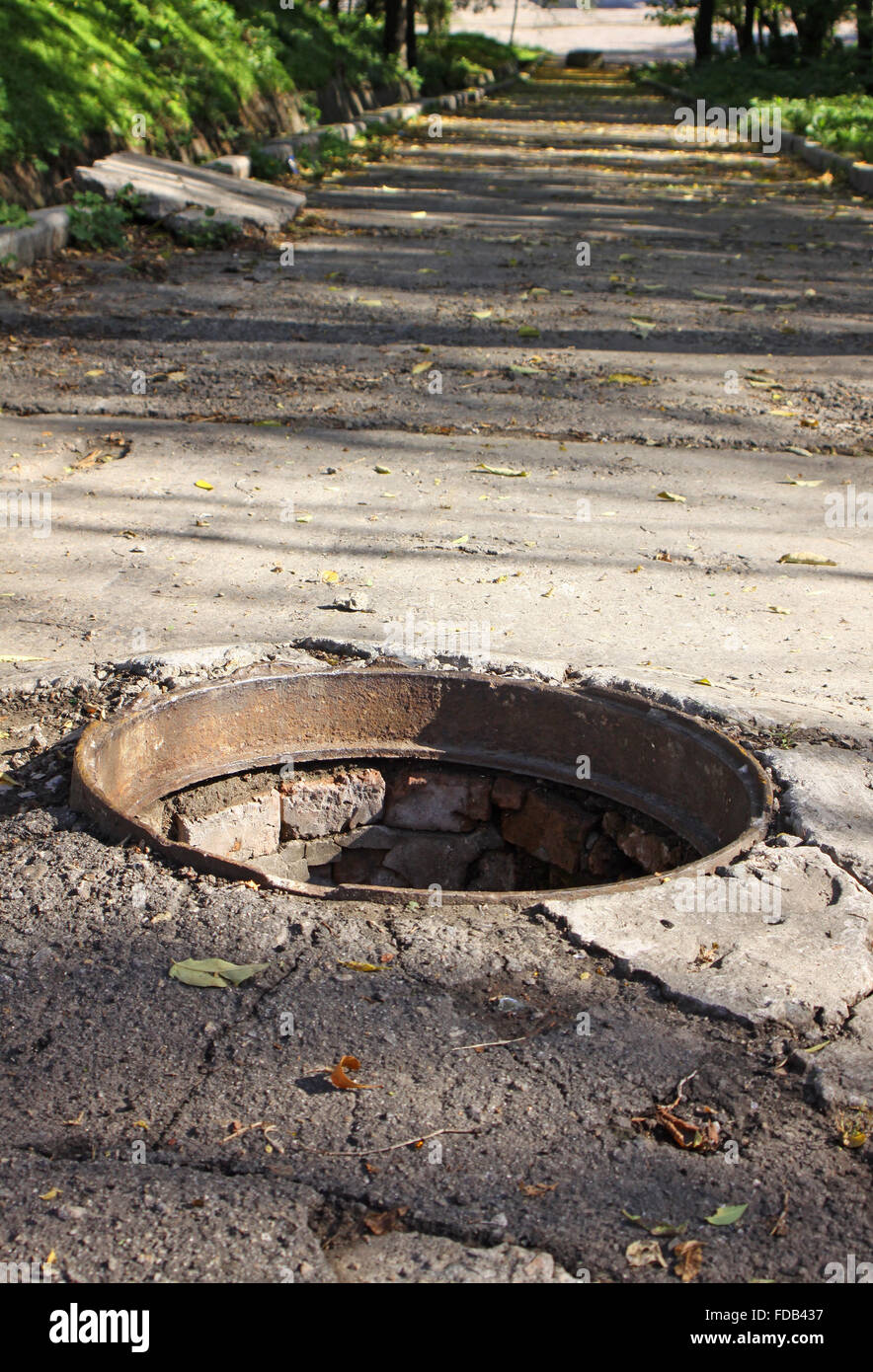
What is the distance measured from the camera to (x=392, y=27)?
24781 millimetres

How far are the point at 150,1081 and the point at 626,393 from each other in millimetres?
5277

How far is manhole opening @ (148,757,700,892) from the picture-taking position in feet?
12.0

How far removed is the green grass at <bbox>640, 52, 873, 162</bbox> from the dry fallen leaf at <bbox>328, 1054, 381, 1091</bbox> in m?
15.8

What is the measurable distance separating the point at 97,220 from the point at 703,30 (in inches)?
1165

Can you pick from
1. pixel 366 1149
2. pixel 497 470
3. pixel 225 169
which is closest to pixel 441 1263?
pixel 366 1149

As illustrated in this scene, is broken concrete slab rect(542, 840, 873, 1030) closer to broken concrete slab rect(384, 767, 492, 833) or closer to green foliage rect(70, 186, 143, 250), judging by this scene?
broken concrete slab rect(384, 767, 492, 833)

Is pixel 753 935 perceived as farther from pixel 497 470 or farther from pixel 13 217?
pixel 13 217

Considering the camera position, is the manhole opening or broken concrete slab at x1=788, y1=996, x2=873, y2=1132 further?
the manhole opening

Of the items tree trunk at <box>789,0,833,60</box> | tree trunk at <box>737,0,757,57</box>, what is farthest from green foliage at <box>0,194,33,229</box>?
tree trunk at <box>737,0,757,57</box>

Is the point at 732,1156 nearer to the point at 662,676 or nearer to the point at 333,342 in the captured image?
the point at 662,676

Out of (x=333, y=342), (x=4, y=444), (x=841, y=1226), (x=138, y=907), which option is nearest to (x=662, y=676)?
(x=138, y=907)

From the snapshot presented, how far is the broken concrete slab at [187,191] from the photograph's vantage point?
32.1 feet

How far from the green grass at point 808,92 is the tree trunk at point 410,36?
631cm

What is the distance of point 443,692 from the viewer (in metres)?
3.69
